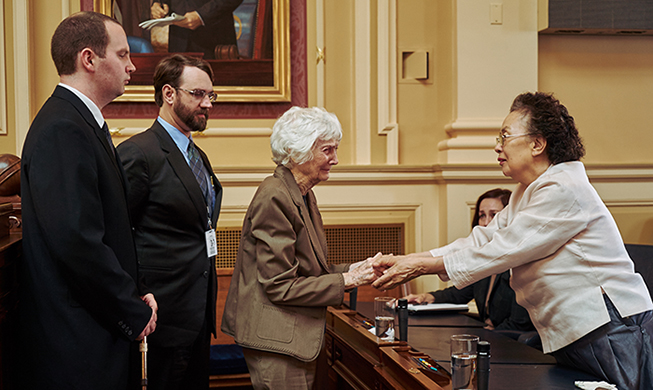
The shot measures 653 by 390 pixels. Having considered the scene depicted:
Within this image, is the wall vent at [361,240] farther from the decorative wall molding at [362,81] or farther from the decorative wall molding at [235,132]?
the decorative wall molding at [235,132]

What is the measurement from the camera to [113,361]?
1755 mm

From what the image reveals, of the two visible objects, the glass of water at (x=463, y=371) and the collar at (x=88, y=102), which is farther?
the collar at (x=88, y=102)

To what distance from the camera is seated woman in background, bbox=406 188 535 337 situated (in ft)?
10.4

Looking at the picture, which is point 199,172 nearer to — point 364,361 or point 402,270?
point 402,270

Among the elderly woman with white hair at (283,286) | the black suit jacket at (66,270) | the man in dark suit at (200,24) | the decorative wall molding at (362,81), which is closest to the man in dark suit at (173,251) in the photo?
the elderly woman with white hair at (283,286)

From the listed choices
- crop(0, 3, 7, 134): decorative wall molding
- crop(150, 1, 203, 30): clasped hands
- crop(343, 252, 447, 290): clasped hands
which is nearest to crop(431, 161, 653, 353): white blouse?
crop(343, 252, 447, 290): clasped hands

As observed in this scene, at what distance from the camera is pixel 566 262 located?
6.96 ft

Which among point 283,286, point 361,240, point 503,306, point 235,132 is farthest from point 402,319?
point 235,132

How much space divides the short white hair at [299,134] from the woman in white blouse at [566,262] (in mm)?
735

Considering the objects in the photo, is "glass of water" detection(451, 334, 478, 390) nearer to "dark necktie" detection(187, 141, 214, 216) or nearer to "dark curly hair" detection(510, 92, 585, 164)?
"dark curly hair" detection(510, 92, 585, 164)

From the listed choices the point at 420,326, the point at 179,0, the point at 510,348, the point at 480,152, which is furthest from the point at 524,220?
the point at 179,0

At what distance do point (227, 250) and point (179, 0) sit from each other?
194cm

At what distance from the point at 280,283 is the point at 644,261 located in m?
2.20

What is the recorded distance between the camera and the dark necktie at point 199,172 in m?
2.80
